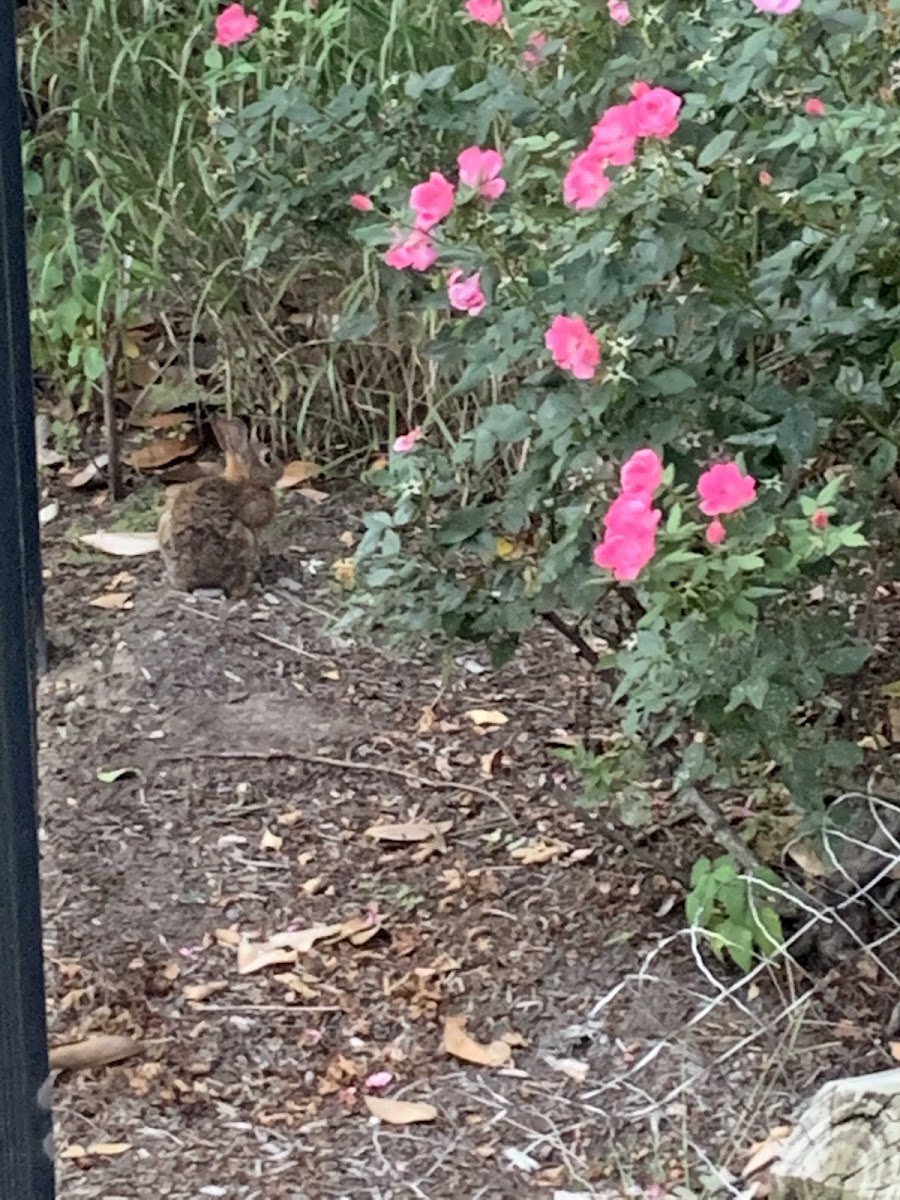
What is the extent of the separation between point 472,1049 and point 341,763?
0.79 m

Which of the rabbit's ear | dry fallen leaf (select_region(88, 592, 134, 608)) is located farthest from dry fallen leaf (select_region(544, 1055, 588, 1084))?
the rabbit's ear

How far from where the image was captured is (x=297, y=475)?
4.02 m

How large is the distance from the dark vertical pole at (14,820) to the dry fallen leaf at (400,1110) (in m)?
0.77

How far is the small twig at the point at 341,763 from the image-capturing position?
2953mm

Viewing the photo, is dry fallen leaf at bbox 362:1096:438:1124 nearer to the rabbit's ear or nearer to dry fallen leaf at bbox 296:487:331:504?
the rabbit's ear

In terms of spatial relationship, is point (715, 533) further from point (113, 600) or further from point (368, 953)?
point (113, 600)

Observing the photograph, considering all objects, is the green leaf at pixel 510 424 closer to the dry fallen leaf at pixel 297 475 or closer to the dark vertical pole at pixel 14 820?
the dark vertical pole at pixel 14 820

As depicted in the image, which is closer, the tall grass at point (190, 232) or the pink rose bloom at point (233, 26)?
the pink rose bloom at point (233, 26)

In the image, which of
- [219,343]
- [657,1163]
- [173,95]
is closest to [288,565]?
[219,343]

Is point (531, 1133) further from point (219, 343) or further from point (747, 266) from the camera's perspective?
point (219, 343)

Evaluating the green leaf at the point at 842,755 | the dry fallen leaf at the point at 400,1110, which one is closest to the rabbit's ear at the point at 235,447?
the dry fallen leaf at the point at 400,1110

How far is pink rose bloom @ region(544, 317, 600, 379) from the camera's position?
6.14 ft

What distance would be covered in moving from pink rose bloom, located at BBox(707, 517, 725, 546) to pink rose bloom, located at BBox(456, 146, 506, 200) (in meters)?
0.51

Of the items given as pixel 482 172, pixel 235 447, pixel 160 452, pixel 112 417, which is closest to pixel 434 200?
pixel 482 172
